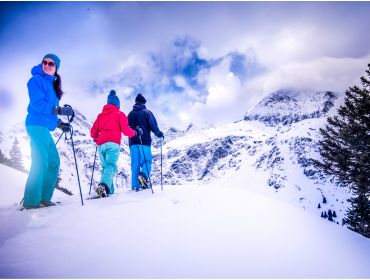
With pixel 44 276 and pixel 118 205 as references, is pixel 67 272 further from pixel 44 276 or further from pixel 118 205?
pixel 118 205

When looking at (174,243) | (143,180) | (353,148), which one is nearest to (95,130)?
(143,180)

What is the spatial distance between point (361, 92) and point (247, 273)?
15.8 meters

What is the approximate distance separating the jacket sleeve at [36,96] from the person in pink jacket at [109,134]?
1.77m

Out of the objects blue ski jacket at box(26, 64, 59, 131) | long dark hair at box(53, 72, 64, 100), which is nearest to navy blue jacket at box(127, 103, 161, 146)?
long dark hair at box(53, 72, 64, 100)

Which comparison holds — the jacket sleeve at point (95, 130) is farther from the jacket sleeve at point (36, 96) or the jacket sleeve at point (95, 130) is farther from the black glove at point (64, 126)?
the jacket sleeve at point (36, 96)

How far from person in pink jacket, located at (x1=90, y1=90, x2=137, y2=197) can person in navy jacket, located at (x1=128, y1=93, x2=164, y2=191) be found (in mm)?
823

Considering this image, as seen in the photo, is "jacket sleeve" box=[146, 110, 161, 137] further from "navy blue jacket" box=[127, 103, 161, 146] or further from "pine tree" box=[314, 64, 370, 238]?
"pine tree" box=[314, 64, 370, 238]

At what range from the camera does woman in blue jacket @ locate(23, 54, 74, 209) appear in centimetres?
455

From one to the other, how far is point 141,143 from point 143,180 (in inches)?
41.9

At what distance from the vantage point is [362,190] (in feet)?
43.6

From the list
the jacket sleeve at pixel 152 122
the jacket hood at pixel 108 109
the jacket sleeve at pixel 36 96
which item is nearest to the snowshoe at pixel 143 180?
the jacket sleeve at pixel 152 122

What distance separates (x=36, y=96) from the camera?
4.68 m

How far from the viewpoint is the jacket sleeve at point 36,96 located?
468 centimetres

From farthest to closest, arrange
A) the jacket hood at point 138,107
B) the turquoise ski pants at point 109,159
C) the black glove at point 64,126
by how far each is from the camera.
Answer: the jacket hood at point 138,107
the turquoise ski pants at point 109,159
the black glove at point 64,126
